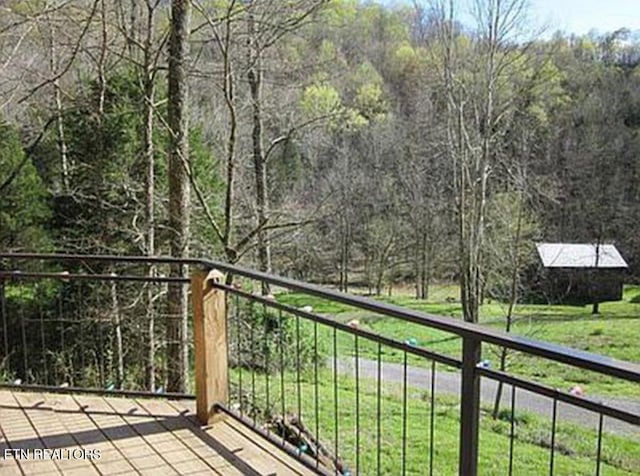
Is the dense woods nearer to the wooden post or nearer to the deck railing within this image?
the deck railing

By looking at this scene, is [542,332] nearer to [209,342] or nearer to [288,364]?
[288,364]

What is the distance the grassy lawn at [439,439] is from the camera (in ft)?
22.4

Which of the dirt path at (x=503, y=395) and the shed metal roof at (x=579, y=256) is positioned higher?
the shed metal roof at (x=579, y=256)

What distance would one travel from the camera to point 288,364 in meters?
10.4

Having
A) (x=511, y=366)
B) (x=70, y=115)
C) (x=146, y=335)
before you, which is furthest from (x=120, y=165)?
(x=511, y=366)

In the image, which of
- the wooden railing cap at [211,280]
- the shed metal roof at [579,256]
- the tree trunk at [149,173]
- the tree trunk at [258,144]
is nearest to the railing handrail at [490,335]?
the wooden railing cap at [211,280]

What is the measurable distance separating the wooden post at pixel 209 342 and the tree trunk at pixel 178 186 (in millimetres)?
2658

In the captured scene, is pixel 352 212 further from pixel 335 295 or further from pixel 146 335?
pixel 335 295

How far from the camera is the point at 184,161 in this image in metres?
6.15

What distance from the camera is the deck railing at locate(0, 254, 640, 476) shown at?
1.99m

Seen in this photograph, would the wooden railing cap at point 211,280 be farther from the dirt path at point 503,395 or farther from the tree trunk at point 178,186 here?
the dirt path at point 503,395

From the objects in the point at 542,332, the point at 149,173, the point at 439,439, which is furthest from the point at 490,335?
the point at 542,332

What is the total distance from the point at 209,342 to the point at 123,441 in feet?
2.04

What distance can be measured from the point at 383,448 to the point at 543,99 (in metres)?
15.8
